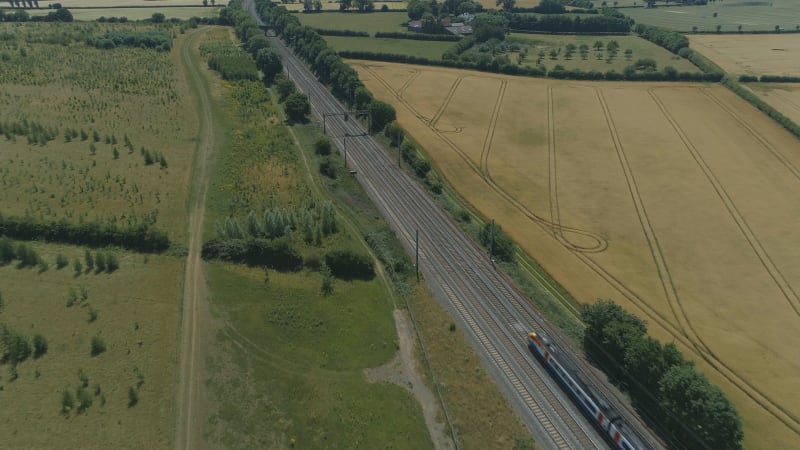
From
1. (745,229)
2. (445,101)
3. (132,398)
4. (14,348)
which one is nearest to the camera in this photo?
(132,398)

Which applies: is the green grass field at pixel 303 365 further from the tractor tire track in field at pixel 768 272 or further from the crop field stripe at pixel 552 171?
the tractor tire track in field at pixel 768 272

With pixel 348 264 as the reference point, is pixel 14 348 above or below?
below

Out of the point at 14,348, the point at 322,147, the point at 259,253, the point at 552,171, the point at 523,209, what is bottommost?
the point at 14,348

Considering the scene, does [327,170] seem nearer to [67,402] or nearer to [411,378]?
[411,378]

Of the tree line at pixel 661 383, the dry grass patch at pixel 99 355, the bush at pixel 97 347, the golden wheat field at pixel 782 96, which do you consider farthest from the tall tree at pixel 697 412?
the golden wheat field at pixel 782 96

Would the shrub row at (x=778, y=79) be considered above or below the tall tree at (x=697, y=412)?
above

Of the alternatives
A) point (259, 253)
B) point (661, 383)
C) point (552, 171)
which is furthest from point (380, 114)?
point (661, 383)

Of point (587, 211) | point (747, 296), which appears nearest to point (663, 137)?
point (587, 211)
